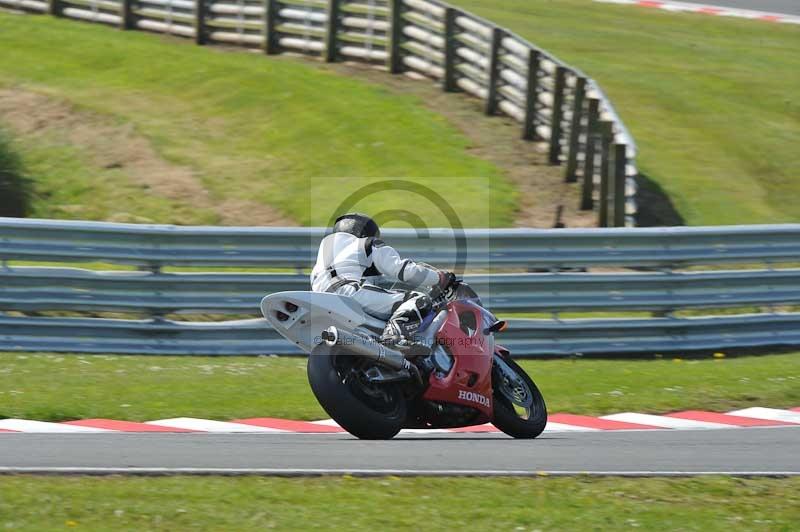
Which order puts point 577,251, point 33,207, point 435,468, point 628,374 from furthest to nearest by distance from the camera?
point 33,207, point 577,251, point 628,374, point 435,468

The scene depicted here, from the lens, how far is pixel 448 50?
20500mm

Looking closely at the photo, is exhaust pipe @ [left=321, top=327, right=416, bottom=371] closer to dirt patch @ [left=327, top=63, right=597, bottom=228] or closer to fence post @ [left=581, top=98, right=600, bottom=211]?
dirt patch @ [left=327, top=63, right=597, bottom=228]

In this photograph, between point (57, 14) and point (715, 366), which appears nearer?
point (715, 366)

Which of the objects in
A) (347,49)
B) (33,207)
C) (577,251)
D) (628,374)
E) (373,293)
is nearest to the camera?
(373,293)

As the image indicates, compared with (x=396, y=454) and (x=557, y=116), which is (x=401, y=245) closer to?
(x=396, y=454)

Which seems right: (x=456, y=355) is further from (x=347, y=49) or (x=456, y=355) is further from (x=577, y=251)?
(x=347, y=49)

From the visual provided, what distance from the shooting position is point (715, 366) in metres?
12.2

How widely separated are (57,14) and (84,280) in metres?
15.6

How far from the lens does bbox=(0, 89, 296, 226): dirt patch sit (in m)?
16.7

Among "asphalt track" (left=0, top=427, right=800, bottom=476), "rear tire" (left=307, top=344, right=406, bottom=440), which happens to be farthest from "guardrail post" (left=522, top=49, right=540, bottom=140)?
"rear tire" (left=307, top=344, right=406, bottom=440)

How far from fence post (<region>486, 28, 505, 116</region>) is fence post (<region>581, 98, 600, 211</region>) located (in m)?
3.03

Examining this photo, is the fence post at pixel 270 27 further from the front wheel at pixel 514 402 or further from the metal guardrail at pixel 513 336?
the front wheel at pixel 514 402

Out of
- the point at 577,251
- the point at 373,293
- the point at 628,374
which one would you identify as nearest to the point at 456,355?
the point at 373,293

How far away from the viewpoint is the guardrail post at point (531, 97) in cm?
1839
